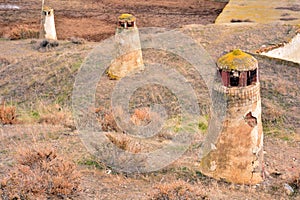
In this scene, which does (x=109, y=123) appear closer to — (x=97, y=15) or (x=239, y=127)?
(x=239, y=127)

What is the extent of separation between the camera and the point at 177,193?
5.75 meters

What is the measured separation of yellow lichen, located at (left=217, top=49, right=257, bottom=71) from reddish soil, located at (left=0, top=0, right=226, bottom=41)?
14913mm

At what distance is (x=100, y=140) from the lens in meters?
7.84

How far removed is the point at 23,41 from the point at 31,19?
6.35m

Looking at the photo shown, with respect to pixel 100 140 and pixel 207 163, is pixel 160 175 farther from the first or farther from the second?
pixel 100 140

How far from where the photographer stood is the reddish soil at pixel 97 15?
73.2 ft

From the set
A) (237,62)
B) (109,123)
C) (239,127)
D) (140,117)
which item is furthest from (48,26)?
(239,127)

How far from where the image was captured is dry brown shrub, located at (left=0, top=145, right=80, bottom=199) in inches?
217

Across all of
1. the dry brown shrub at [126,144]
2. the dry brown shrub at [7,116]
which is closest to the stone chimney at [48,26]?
the dry brown shrub at [7,116]

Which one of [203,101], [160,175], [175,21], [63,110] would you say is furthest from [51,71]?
[175,21]

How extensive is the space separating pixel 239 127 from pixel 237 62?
3.31 feet

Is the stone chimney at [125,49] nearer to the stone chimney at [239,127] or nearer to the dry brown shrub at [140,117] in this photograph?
the dry brown shrub at [140,117]

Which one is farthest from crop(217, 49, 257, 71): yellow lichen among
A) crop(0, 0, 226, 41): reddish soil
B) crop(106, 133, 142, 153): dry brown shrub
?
crop(0, 0, 226, 41): reddish soil

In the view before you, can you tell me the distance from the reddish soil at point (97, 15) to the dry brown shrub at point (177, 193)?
15.7 m
